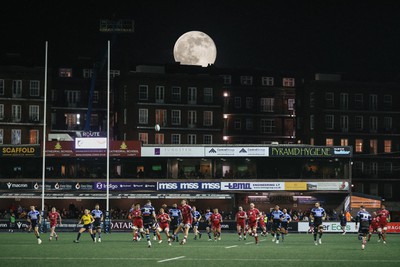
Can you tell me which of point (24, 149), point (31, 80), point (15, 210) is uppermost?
point (31, 80)

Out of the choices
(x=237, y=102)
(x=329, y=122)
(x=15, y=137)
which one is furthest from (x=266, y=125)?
(x=15, y=137)

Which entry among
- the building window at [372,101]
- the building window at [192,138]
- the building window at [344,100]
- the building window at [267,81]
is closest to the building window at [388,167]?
the building window at [372,101]

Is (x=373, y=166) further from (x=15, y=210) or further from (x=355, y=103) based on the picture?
(x=15, y=210)

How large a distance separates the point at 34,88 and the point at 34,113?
3078 millimetres

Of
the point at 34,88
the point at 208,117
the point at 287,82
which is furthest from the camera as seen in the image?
the point at 287,82

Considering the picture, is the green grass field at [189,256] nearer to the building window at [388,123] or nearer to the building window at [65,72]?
the building window at [65,72]

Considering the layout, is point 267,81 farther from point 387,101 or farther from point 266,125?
point 387,101

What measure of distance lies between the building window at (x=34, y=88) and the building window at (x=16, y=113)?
2377 mm

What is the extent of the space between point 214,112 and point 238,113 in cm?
1045

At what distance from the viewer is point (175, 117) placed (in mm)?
106000

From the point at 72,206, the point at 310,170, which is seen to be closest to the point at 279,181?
the point at 310,170

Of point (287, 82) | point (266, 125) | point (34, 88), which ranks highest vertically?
point (287, 82)

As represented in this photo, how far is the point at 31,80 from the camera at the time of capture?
4058 inches

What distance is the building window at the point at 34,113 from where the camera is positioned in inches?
4021
